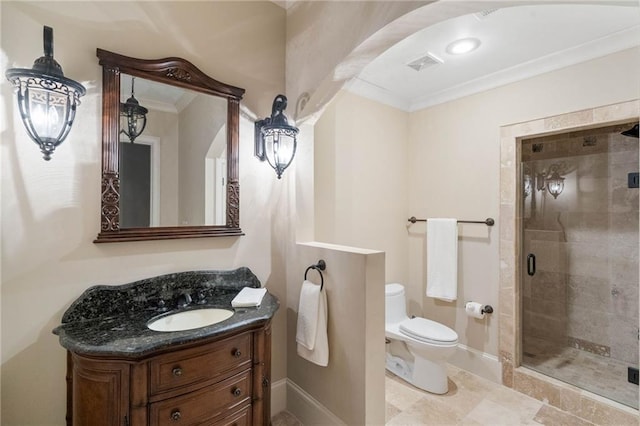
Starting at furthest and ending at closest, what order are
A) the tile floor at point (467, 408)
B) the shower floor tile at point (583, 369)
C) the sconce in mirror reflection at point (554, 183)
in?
1. the sconce in mirror reflection at point (554, 183)
2. the shower floor tile at point (583, 369)
3. the tile floor at point (467, 408)

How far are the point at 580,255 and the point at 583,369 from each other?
969 mm

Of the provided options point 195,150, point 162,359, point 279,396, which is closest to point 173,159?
point 195,150

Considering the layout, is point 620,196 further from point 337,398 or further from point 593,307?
point 337,398

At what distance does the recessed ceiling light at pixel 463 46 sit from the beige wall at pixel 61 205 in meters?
1.60

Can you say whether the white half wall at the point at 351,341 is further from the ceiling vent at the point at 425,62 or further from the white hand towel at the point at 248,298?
the ceiling vent at the point at 425,62

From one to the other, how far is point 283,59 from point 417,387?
2703 millimetres

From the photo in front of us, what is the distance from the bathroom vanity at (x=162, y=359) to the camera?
3.72 ft

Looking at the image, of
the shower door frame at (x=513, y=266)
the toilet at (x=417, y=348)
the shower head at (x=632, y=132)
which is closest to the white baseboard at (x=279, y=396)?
the toilet at (x=417, y=348)

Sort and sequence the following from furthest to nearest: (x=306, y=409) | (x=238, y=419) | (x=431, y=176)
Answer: (x=431, y=176) → (x=306, y=409) → (x=238, y=419)

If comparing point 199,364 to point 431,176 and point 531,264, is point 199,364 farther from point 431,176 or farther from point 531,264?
point 531,264

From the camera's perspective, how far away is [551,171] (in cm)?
274

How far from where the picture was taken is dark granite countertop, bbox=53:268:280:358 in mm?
1144

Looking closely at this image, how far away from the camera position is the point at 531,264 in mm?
2732

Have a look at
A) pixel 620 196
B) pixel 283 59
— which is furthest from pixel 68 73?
pixel 620 196
